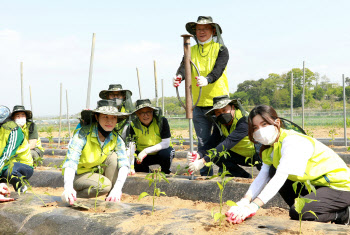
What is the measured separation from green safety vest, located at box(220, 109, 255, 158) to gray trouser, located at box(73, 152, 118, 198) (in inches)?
53.2

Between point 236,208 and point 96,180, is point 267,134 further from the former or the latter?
point 96,180

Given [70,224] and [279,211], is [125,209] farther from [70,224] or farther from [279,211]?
[279,211]

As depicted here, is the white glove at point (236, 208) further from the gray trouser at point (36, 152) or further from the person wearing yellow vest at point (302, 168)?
the gray trouser at point (36, 152)

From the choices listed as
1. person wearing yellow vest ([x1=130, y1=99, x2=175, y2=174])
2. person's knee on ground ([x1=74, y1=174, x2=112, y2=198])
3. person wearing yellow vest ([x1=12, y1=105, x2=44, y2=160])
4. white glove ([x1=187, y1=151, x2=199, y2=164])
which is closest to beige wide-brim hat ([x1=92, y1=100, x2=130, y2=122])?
person's knee on ground ([x1=74, y1=174, x2=112, y2=198])

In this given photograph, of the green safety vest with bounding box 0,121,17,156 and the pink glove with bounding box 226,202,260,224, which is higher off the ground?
the green safety vest with bounding box 0,121,17,156

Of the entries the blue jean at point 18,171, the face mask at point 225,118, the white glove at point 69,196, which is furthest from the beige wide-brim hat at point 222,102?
the blue jean at point 18,171

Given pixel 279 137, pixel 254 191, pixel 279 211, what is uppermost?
pixel 279 137

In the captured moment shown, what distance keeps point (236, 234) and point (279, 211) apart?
144 cm

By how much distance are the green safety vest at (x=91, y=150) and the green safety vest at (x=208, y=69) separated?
149 cm

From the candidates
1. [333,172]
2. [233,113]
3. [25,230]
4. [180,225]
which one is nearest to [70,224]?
[25,230]

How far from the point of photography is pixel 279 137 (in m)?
2.37

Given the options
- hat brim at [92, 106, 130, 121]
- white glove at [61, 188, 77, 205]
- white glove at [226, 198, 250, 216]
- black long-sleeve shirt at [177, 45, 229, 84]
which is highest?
black long-sleeve shirt at [177, 45, 229, 84]

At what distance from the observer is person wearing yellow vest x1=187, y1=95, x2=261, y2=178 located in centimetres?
378

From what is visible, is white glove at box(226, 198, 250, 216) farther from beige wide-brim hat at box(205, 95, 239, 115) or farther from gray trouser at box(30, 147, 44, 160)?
gray trouser at box(30, 147, 44, 160)
